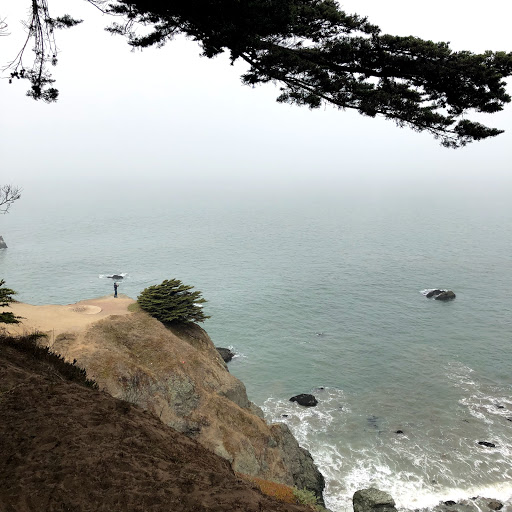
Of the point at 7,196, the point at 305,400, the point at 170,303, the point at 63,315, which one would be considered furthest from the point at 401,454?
the point at 7,196

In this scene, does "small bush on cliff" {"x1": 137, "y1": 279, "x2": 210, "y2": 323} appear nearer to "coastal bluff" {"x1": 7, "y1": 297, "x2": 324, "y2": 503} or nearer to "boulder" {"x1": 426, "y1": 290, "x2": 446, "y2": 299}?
"coastal bluff" {"x1": 7, "y1": 297, "x2": 324, "y2": 503}

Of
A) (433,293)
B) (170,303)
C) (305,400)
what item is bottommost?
(305,400)

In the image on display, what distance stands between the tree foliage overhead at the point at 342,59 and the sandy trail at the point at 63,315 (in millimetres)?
17844

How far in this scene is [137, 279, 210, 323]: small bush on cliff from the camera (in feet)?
97.4

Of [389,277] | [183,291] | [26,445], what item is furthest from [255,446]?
[389,277]

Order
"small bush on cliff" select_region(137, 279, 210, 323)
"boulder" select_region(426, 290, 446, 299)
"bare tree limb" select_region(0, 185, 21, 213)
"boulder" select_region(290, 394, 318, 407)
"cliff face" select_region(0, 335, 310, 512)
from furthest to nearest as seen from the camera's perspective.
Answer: "boulder" select_region(426, 290, 446, 299)
"boulder" select_region(290, 394, 318, 407)
"small bush on cliff" select_region(137, 279, 210, 323)
"bare tree limb" select_region(0, 185, 21, 213)
"cliff face" select_region(0, 335, 310, 512)

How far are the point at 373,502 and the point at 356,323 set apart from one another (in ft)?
104

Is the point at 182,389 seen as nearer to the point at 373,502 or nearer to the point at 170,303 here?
the point at 170,303

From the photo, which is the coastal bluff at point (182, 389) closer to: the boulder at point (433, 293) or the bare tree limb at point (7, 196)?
the bare tree limb at point (7, 196)

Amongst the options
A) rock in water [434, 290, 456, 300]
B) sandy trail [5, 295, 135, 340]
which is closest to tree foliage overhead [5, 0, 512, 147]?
sandy trail [5, 295, 135, 340]

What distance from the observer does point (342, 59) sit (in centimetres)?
1122

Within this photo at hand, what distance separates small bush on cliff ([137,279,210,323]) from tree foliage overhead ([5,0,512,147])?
20287 mm

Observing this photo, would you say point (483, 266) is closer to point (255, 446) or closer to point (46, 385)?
point (255, 446)

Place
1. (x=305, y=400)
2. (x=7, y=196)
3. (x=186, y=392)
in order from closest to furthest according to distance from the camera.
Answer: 1. (x=7, y=196)
2. (x=186, y=392)
3. (x=305, y=400)
